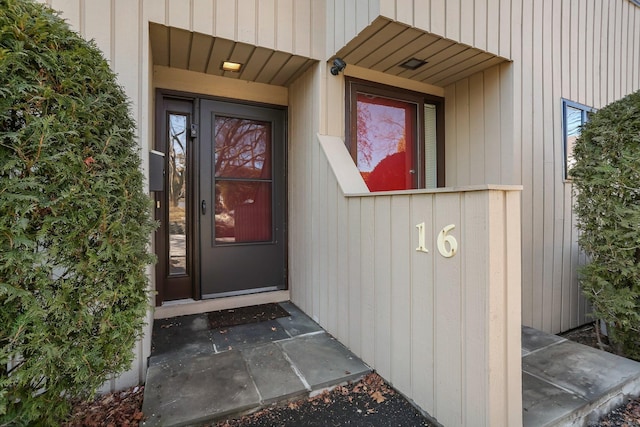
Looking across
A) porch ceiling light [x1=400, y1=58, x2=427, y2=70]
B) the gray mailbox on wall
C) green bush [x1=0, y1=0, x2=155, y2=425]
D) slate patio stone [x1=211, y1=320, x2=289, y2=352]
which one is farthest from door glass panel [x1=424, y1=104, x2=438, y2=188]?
green bush [x1=0, y1=0, x2=155, y2=425]

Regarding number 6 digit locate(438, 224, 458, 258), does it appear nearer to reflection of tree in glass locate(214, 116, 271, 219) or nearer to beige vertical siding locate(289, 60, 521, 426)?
beige vertical siding locate(289, 60, 521, 426)

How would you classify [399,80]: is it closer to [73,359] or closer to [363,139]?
[363,139]

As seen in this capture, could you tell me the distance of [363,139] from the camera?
3363 millimetres

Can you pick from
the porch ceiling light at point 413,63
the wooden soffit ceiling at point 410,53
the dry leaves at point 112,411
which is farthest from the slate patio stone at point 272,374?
the porch ceiling light at point 413,63

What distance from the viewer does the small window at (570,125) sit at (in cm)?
346

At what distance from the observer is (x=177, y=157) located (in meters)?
3.16

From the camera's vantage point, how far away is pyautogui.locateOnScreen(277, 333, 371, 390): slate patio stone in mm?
2039

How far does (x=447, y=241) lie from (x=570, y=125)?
3109mm

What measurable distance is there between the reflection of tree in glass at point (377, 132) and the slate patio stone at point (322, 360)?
5.85 ft

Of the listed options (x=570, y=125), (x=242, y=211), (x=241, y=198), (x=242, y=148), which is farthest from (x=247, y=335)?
(x=570, y=125)

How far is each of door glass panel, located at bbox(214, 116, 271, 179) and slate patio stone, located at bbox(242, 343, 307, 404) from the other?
1.79 meters

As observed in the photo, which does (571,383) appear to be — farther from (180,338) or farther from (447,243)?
(180,338)

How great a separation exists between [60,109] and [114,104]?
31cm

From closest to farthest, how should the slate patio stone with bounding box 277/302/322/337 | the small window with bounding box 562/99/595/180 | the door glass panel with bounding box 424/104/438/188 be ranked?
the slate patio stone with bounding box 277/302/322/337 → the small window with bounding box 562/99/595/180 → the door glass panel with bounding box 424/104/438/188
